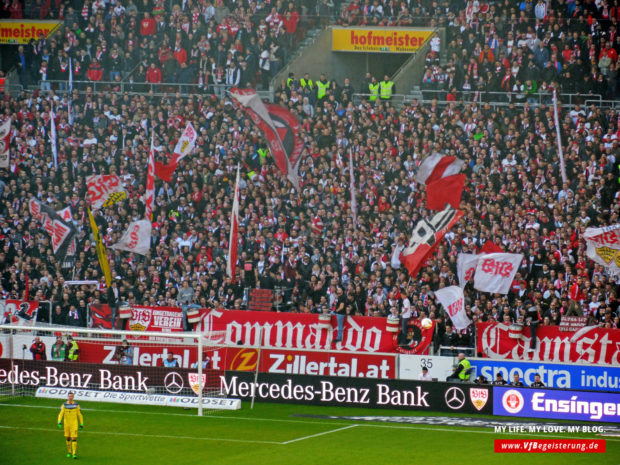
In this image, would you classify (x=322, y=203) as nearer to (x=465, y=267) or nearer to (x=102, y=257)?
(x=465, y=267)

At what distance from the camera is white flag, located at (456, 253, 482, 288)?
1166 inches

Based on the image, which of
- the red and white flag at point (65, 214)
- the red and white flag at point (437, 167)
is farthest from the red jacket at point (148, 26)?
the red and white flag at point (437, 167)

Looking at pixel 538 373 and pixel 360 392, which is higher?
pixel 538 373

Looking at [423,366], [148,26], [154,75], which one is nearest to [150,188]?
[154,75]

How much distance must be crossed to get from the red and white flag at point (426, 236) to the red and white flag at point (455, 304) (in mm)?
1093

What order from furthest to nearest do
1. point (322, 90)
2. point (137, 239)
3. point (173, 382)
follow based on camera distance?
1. point (322, 90)
2. point (137, 239)
3. point (173, 382)

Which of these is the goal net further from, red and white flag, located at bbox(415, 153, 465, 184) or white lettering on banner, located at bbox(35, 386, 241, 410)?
red and white flag, located at bbox(415, 153, 465, 184)

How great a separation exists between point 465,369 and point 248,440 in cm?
625

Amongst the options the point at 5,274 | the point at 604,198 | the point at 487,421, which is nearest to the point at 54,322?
the point at 5,274

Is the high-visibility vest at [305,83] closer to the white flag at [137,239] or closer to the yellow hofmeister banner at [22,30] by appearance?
the white flag at [137,239]

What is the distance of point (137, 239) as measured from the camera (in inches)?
1369

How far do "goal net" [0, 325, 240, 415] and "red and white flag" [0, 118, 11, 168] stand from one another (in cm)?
795

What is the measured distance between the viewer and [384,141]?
34969mm

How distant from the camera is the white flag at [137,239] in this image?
114ft
